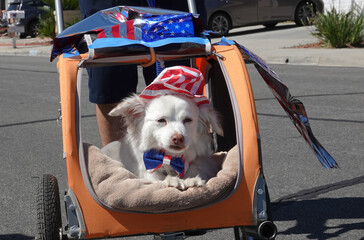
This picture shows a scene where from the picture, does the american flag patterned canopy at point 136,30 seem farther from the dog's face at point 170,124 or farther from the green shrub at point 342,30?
the green shrub at point 342,30

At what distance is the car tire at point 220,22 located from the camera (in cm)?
1961

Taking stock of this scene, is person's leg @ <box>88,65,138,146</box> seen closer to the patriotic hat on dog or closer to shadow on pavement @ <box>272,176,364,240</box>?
the patriotic hat on dog

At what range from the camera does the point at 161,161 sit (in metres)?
3.02

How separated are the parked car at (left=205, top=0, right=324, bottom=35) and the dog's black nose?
16.6 m

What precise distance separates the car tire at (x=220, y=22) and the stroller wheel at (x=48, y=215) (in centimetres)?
1684

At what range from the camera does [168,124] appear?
2994 millimetres

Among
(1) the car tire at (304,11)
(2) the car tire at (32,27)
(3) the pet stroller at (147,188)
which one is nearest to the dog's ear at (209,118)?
(3) the pet stroller at (147,188)

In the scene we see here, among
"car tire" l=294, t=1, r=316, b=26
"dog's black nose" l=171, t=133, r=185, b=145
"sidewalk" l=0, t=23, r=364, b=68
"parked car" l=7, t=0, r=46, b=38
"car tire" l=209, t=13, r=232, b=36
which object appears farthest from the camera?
"parked car" l=7, t=0, r=46, b=38

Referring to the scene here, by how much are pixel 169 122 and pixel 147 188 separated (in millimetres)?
351

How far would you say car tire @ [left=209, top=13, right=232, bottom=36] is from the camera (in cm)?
1961

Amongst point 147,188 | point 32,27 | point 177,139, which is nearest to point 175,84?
point 177,139

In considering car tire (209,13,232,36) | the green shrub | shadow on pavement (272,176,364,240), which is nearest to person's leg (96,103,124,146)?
shadow on pavement (272,176,364,240)

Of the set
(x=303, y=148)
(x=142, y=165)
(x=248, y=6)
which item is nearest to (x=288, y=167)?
(x=303, y=148)

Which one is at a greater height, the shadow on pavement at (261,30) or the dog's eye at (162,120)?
the dog's eye at (162,120)
